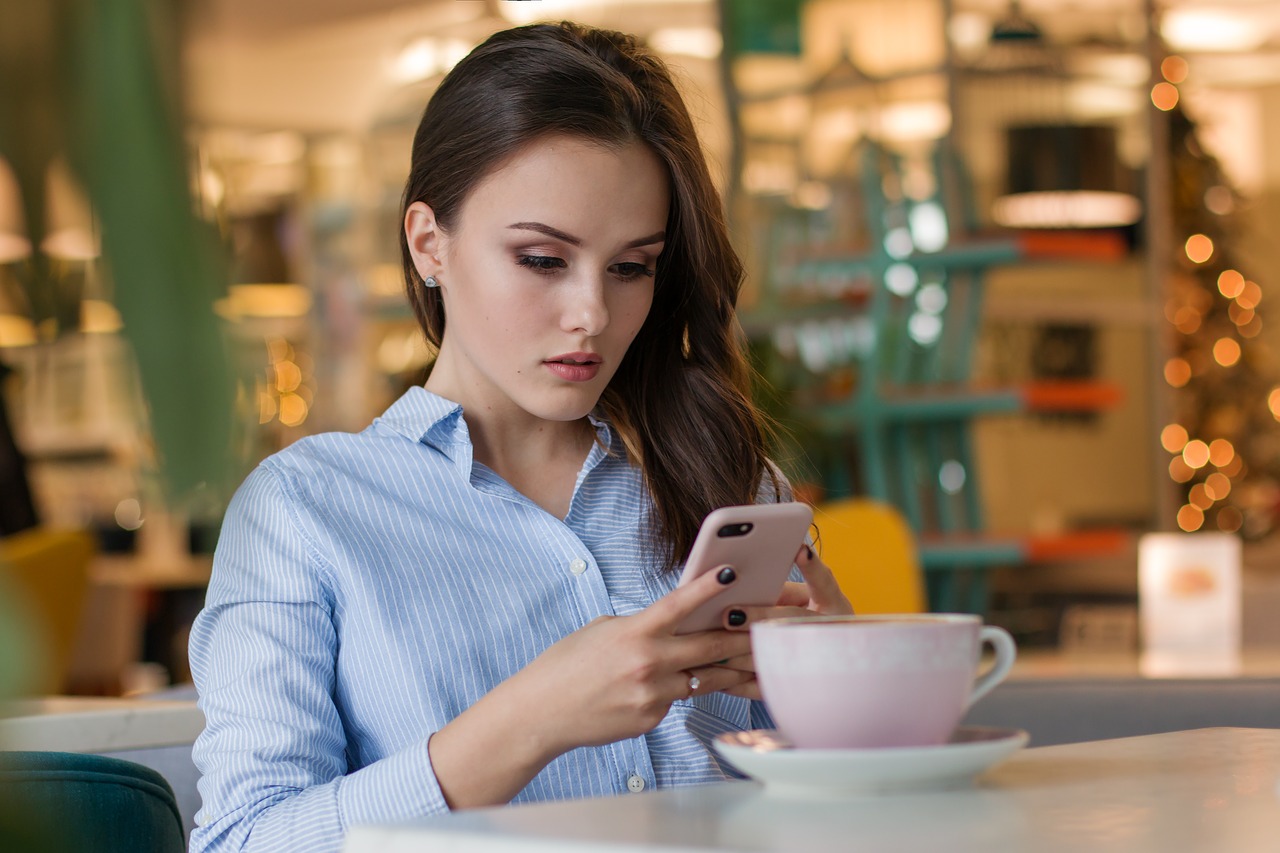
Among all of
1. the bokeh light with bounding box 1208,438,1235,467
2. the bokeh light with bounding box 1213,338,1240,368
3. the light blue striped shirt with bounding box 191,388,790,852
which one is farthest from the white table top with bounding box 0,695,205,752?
the bokeh light with bounding box 1213,338,1240,368

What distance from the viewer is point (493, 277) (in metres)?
1.19

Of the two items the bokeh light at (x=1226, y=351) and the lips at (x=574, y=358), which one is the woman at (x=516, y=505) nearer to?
the lips at (x=574, y=358)

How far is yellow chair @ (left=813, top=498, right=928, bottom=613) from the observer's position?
2.17 meters

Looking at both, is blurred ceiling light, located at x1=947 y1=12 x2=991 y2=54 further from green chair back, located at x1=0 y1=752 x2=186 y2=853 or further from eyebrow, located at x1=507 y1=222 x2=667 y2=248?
green chair back, located at x1=0 y1=752 x2=186 y2=853

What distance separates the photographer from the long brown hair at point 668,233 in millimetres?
1235

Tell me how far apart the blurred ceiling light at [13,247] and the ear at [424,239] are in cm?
105

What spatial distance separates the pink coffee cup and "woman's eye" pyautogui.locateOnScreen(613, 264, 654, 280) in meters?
0.61

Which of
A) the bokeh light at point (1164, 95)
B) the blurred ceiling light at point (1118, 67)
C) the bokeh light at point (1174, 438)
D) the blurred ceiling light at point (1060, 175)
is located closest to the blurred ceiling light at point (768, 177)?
the blurred ceiling light at point (1060, 175)

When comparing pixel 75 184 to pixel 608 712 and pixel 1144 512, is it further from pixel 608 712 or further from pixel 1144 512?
pixel 1144 512

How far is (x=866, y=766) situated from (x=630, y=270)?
0.69m

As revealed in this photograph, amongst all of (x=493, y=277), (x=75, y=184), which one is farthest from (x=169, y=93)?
(x=493, y=277)

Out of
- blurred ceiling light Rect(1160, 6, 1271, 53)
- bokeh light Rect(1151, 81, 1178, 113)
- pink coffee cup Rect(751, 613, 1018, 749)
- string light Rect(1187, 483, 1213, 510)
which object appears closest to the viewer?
pink coffee cup Rect(751, 613, 1018, 749)

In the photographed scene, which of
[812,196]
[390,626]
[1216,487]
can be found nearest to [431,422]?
[390,626]

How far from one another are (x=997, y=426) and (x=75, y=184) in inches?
280
